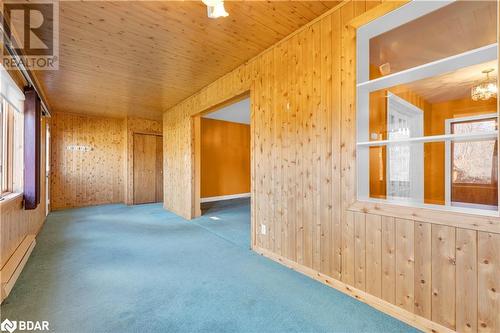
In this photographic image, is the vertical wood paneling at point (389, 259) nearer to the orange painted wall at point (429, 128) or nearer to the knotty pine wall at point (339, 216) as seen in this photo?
the knotty pine wall at point (339, 216)

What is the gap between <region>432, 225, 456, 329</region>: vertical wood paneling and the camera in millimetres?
1546

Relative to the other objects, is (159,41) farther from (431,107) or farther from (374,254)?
(431,107)

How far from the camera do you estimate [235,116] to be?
7.17 meters

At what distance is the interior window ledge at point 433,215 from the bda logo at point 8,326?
2.76 metres

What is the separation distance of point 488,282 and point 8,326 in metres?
3.29

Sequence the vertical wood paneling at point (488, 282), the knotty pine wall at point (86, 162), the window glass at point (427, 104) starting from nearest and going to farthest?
the vertical wood paneling at point (488, 282) → the window glass at point (427, 104) → the knotty pine wall at point (86, 162)

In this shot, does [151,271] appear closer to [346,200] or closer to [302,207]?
[302,207]

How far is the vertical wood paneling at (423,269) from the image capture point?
164 centimetres

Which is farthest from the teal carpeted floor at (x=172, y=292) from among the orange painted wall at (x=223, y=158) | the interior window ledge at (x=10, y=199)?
the orange painted wall at (x=223, y=158)

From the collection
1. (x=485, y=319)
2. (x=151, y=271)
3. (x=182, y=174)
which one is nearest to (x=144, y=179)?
(x=182, y=174)

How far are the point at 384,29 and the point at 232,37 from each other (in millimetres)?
1538

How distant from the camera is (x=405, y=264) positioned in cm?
175

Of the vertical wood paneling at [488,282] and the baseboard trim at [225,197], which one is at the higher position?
the vertical wood paneling at [488,282]

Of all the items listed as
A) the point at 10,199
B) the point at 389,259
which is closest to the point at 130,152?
the point at 10,199
